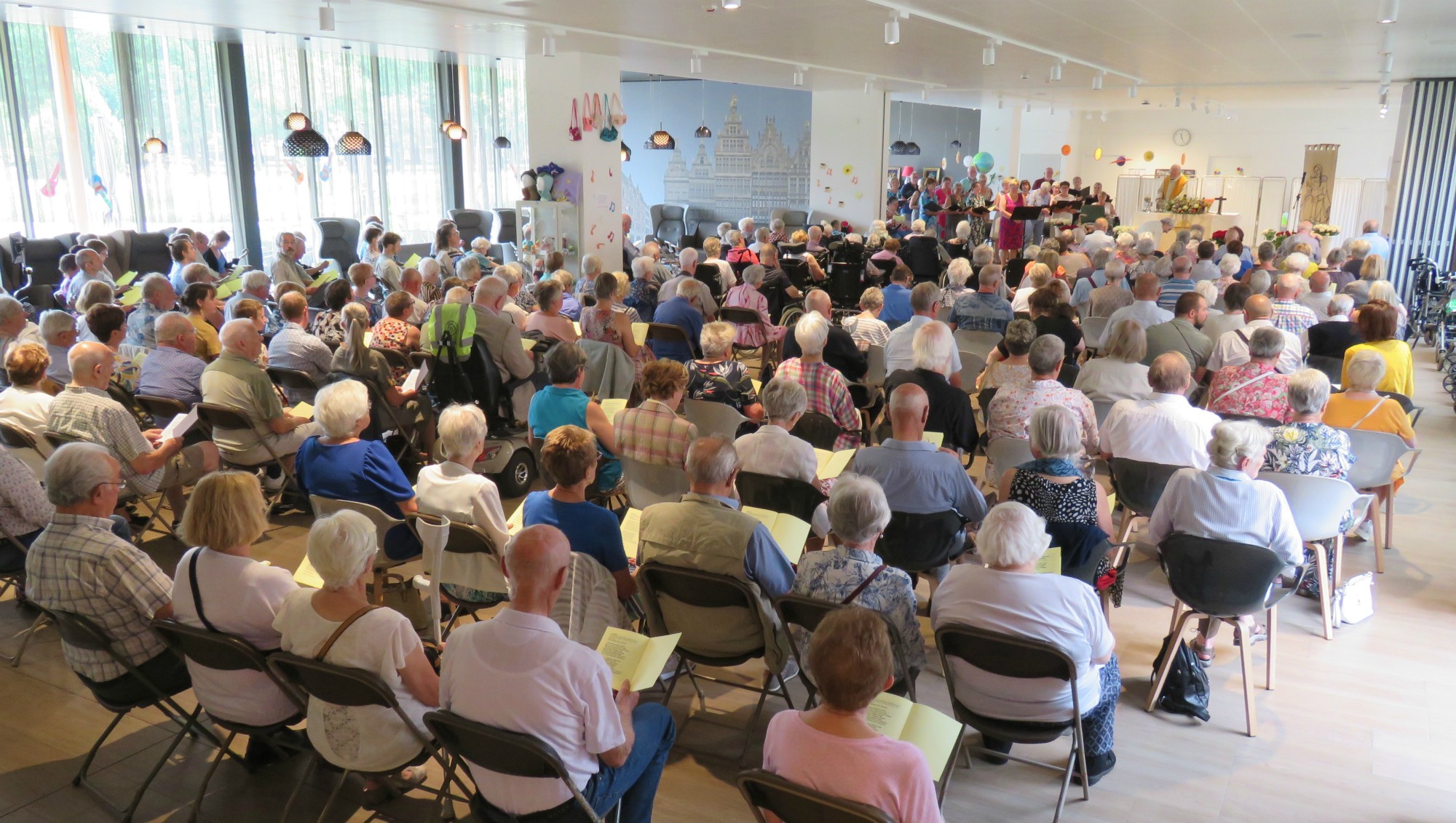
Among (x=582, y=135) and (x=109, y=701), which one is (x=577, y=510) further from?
(x=582, y=135)

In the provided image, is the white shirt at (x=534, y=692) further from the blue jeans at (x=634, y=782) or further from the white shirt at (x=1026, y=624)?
the white shirt at (x=1026, y=624)

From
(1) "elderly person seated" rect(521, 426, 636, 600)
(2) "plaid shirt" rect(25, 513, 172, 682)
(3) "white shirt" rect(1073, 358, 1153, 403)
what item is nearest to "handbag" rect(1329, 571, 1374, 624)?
(3) "white shirt" rect(1073, 358, 1153, 403)

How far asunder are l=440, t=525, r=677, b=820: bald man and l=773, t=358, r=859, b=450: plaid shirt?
276cm

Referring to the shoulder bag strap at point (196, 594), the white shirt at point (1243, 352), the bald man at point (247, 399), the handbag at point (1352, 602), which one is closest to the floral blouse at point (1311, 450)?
the handbag at point (1352, 602)

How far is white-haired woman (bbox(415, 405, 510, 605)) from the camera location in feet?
11.4

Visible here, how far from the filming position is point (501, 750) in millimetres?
2227

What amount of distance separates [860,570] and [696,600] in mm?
547

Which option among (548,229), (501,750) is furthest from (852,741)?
(548,229)

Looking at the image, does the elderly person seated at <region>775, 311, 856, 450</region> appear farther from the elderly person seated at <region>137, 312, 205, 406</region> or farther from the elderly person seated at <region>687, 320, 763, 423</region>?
the elderly person seated at <region>137, 312, 205, 406</region>

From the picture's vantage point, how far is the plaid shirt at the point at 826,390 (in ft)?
16.5

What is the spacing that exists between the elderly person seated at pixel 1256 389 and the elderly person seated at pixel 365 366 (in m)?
4.56

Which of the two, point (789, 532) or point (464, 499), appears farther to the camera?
point (464, 499)

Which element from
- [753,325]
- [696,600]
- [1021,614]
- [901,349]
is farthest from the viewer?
[753,325]

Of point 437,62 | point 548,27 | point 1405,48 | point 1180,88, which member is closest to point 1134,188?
point 1180,88
